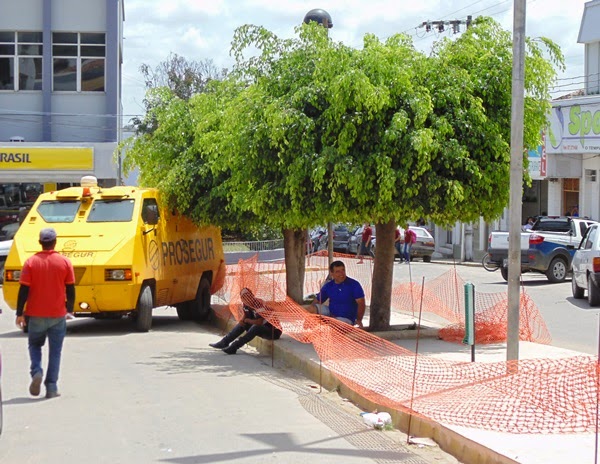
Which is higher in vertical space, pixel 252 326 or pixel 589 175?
pixel 589 175

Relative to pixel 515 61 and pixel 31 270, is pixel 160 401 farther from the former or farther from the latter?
pixel 515 61

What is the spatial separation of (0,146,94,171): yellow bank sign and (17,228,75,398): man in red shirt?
90.3 feet

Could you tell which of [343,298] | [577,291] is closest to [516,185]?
[343,298]

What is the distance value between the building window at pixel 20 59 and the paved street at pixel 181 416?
27907mm

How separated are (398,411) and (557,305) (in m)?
13.5

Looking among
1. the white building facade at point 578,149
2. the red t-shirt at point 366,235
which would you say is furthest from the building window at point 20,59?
the white building facade at point 578,149

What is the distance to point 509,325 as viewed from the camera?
390 inches

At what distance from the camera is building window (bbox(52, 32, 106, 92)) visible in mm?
40250

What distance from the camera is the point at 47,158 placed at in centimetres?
3691

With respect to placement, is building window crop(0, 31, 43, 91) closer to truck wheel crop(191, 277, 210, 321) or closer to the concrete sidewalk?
truck wheel crop(191, 277, 210, 321)

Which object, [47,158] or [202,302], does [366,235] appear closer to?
[47,158]

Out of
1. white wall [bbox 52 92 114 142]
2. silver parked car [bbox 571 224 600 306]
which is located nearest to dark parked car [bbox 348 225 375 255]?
white wall [bbox 52 92 114 142]

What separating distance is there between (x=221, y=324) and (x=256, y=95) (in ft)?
21.6

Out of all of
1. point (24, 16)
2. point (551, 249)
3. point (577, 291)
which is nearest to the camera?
point (577, 291)
